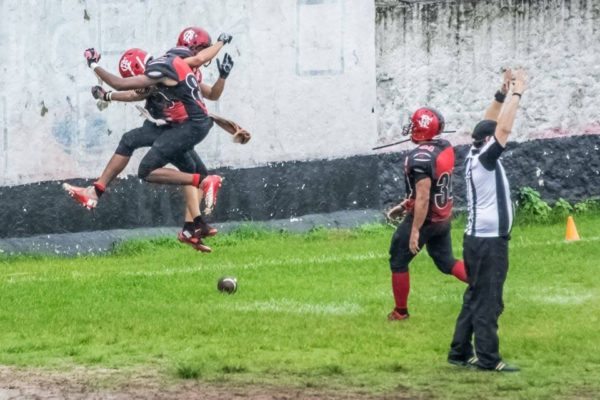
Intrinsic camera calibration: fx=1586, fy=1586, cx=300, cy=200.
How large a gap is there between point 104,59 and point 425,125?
353 inches

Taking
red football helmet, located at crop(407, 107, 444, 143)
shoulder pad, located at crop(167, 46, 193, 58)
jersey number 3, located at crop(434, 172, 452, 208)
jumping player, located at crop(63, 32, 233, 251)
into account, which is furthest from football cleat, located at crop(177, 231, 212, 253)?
red football helmet, located at crop(407, 107, 444, 143)

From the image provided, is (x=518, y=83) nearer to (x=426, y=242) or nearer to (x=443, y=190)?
(x=443, y=190)

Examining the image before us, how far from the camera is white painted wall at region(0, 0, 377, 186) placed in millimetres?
22359

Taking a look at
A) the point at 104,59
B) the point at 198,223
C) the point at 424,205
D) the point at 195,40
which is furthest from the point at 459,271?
the point at 104,59

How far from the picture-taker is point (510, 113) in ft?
38.1

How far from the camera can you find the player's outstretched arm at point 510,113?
1162cm

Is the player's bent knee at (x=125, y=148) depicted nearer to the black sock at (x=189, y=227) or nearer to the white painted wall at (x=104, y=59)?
the black sock at (x=189, y=227)

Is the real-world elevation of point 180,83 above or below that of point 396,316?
above

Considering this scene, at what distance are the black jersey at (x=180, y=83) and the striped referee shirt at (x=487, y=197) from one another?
136 inches

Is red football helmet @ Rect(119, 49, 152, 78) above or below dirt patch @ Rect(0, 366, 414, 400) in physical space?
above

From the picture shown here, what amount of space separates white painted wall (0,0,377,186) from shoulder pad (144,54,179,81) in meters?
7.75

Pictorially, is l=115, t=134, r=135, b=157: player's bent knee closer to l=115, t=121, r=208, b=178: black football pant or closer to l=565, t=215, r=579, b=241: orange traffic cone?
l=115, t=121, r=208, b=178: black football pant

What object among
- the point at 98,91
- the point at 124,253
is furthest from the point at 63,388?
the point at 124,253

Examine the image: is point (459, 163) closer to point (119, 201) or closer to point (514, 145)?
point (514, 145)
